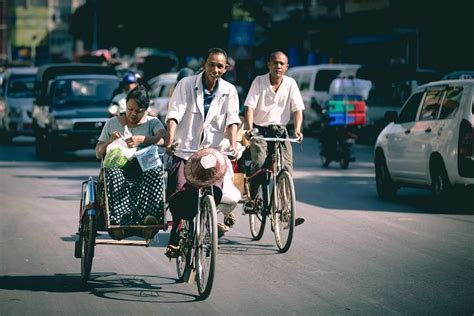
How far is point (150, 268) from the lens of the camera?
32.6 feet

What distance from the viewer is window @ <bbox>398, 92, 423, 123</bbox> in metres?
16.0

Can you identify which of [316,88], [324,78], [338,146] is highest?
[324,78]

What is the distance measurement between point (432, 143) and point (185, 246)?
266 inches

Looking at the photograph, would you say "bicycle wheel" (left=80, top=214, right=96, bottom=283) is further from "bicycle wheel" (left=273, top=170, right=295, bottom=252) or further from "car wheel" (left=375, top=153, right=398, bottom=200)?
"car wheel" (left=375, top=153, right=398, bottom=200)

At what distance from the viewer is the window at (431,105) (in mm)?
15164

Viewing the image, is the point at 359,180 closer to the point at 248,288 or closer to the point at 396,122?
the point at 396,122

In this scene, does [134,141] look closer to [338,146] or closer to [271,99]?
[271,99]

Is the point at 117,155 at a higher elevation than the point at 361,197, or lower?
higher

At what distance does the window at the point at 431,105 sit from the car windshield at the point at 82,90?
1031cm

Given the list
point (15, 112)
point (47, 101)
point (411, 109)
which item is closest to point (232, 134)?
point (411, 109)

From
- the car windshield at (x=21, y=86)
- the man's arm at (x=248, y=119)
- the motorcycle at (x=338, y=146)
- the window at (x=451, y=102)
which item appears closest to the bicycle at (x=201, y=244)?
the man's arm at (x=248, y=119)

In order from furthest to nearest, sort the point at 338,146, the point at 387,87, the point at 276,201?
A: the point at 387,87 → the point at 338,146 → the point at 276,201

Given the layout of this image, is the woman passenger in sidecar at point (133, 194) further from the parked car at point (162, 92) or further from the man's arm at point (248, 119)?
the parked car at point (162, 92)

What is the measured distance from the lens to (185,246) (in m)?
8.96
